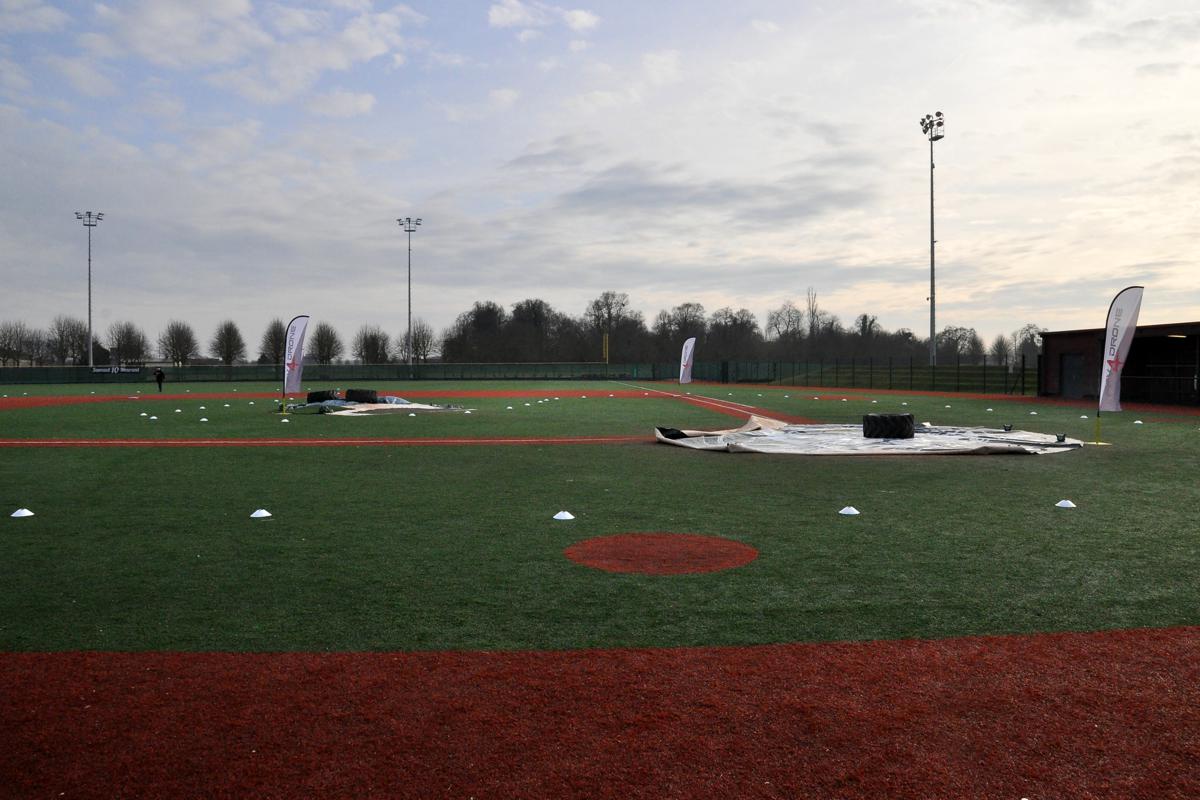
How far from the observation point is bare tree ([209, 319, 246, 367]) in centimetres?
11375

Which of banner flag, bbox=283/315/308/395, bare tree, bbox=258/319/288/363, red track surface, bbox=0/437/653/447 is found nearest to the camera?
red track surface, bbox=0/437/653/447

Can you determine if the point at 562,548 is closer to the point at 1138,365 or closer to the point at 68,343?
the point at 1138,365

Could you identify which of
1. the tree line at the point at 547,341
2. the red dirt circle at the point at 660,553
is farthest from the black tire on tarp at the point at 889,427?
the tree line at the point at 547,341

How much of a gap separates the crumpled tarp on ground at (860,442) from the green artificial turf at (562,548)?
0.68 metres

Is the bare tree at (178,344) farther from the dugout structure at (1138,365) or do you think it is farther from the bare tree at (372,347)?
the dugout structure at (1138,365)

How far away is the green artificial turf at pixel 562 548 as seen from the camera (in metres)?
5.32

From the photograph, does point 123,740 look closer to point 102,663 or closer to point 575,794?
point 102,663

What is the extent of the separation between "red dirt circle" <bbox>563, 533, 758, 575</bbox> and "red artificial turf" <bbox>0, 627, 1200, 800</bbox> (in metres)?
1.96

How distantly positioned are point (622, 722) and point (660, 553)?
3.45 m

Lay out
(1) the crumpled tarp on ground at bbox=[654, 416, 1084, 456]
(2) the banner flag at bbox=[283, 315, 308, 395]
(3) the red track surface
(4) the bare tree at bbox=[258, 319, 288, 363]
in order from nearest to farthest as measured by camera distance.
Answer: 1. (1) the crumpled tarp on ground at bbox=[654, 416, 1084, 456]
2. (3) the red track surface
3. (2) the banner flag at bbox=[283, 315, 308, 395]
4. (4) the bare tree at bbox=[258, 319, 288, 363]

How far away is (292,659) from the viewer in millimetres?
4715

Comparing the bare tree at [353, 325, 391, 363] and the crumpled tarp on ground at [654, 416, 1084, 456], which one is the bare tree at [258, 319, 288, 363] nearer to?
the bare tree at [353, 325, 391, 363]

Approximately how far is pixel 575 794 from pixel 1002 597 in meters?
3.94

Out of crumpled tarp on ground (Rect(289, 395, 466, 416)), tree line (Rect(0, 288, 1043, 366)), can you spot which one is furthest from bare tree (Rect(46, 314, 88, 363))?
crumpled tarp on ground (Rect(289, 395, 466, 416))
